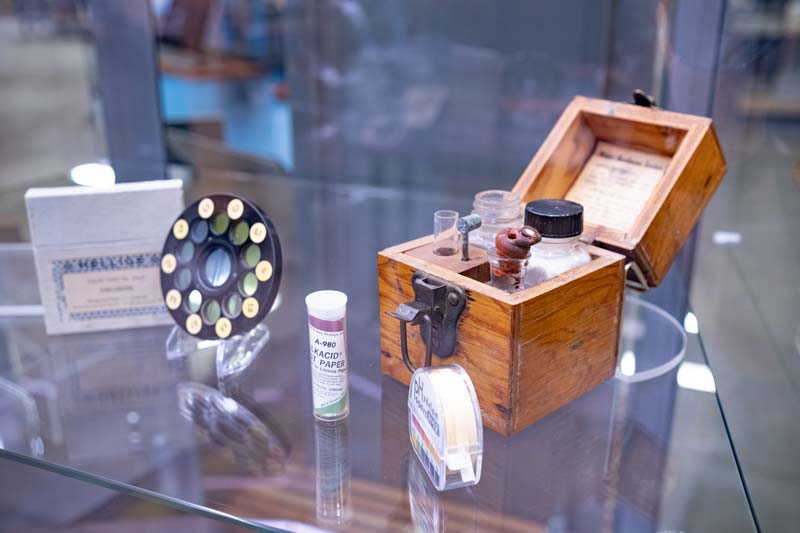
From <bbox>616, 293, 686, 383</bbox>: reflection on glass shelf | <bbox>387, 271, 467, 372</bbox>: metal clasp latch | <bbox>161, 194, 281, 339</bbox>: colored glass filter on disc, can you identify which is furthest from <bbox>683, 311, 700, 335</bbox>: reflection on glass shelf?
<bbox>161, 194, 281, 339</bbox>: colored glass filter on disc

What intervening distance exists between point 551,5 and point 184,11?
1352 mm

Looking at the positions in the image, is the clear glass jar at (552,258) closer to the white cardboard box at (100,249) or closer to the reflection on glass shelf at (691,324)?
the reflection on glass shelf at (691,324)

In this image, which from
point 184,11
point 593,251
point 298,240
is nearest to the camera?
point 593,251

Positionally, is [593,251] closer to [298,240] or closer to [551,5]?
[298,240]

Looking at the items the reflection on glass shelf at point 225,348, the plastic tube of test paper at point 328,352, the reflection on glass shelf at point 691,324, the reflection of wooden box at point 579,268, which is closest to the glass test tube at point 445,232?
the reflection of wooden box at point 579,268

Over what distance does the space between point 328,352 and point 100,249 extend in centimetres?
36

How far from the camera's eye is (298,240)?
1.27 meters

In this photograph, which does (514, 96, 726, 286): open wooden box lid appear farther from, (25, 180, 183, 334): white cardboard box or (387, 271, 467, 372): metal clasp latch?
(25, 180, 183, 334): white cardboard box

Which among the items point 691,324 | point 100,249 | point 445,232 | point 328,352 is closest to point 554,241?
point 445,232

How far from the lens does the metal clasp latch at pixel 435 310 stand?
0.68 m

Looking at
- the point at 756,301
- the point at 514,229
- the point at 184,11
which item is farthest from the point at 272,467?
the point at 184,11

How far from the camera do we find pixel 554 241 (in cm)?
73

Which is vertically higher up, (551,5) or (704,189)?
(551,5)

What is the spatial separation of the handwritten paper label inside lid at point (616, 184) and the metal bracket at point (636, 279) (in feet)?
0.16
